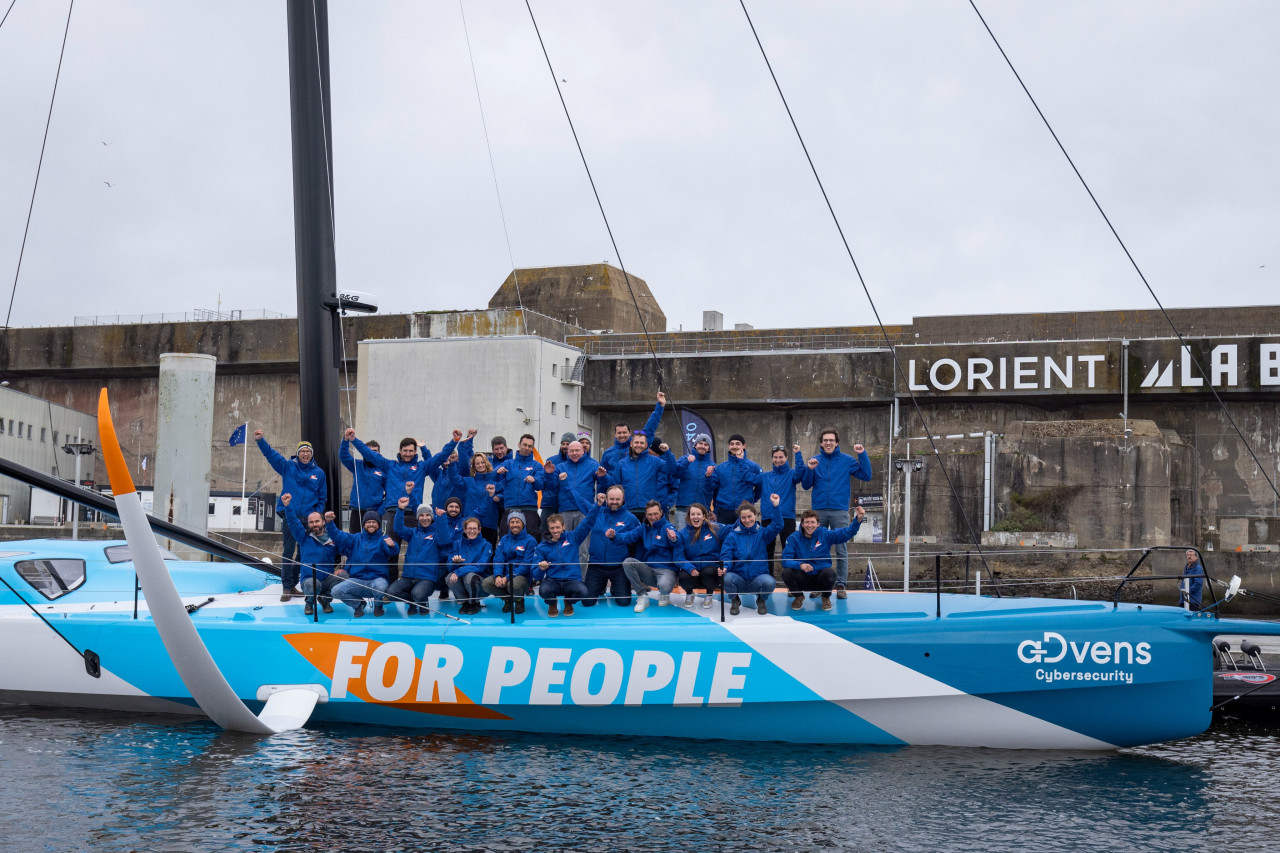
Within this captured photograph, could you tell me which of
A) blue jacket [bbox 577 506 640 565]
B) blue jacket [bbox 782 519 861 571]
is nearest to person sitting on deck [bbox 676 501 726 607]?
blue jacket [bbox 577 506 640 565]

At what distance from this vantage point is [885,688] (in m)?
8.82

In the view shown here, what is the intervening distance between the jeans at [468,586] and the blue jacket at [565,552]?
543mm

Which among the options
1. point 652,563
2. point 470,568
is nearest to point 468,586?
point 470,568

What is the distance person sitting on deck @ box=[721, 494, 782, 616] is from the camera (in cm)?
947

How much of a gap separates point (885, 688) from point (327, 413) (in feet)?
18.2

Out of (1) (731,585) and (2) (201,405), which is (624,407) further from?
(1) (731,585)

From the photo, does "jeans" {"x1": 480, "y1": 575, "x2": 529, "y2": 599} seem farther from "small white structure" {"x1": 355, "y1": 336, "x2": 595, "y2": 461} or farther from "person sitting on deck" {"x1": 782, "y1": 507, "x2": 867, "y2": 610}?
"small white structure" {"x1": 355, "y1": 336, "x2": 595, "y2": 461}

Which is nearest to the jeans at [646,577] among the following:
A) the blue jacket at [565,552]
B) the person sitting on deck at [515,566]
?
the blue jacket at [565,552]

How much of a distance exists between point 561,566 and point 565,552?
12cm

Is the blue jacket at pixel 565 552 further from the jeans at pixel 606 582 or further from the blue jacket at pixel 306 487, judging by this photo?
the blue jacket at pixel 306 487

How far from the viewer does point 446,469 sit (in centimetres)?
1123

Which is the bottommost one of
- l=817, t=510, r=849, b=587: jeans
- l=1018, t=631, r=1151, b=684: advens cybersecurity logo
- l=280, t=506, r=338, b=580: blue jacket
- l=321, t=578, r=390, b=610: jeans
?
l=1018, t=631, r=1151, b=684: advens cybersecurity logo

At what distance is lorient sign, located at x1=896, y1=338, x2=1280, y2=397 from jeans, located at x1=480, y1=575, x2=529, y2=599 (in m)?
23.4

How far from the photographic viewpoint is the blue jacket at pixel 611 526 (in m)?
9.84
